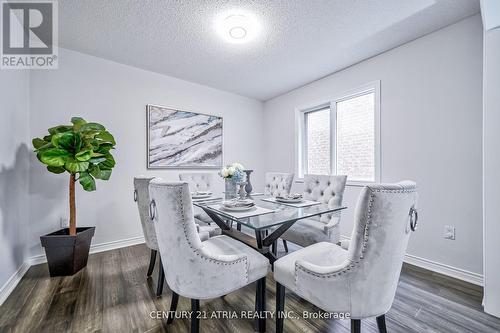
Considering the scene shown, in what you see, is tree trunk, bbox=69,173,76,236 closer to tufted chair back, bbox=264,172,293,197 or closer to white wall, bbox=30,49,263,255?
white wall, bbox=30,49,263,255

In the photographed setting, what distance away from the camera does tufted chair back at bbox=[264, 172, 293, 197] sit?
2.65 meters

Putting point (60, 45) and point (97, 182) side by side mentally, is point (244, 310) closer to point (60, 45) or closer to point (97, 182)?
point (97, 182)

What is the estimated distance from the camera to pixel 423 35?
220cm

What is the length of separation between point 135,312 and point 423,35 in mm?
3765

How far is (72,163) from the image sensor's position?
190cm

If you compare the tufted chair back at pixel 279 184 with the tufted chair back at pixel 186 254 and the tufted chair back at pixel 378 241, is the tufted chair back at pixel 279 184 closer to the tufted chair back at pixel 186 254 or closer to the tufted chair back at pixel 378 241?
the tufted chair back at pixel 186 254

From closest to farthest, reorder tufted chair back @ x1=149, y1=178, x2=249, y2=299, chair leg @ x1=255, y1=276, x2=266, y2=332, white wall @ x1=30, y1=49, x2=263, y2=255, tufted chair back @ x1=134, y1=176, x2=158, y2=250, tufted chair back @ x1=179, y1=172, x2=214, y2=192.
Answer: tufted chair back @ x1=149, y1=178, x2=249, y2=299 < chair leg @ x1=255, y1=276, x2=266, y2=332 < tufted chair back @ x1=134, y1=176, x2=158, y2=250 < white wall @ x1=30, y1=49, x2=263, y2=255 < tufted chair back @ x1=179, y1=172, x2=214, y2=192

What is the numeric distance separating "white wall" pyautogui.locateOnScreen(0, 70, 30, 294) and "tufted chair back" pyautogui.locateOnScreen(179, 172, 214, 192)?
1556 millimetres

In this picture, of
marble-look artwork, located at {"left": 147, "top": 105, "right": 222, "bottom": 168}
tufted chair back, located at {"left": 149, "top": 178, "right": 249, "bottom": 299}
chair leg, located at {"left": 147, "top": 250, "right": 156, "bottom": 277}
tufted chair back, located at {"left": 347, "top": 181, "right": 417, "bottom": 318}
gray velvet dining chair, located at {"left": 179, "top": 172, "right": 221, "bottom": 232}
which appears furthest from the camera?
marble-look artwork, located at {"left": 147, "top": 105, "right": 222, "bottom": 168}

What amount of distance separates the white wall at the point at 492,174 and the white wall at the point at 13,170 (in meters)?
3.74

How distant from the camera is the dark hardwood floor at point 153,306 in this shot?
4.53 feet

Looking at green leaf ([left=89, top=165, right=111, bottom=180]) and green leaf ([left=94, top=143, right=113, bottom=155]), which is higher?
green leaf ([left=94, top=143, right=113, bottom=155])

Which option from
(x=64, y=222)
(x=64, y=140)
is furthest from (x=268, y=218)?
(x=64, y=222)

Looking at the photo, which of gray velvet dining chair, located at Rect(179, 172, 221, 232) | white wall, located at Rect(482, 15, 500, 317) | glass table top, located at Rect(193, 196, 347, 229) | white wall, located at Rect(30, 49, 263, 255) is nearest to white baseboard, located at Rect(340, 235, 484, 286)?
white wall, located at Rect(482, 15, 500, 317)
